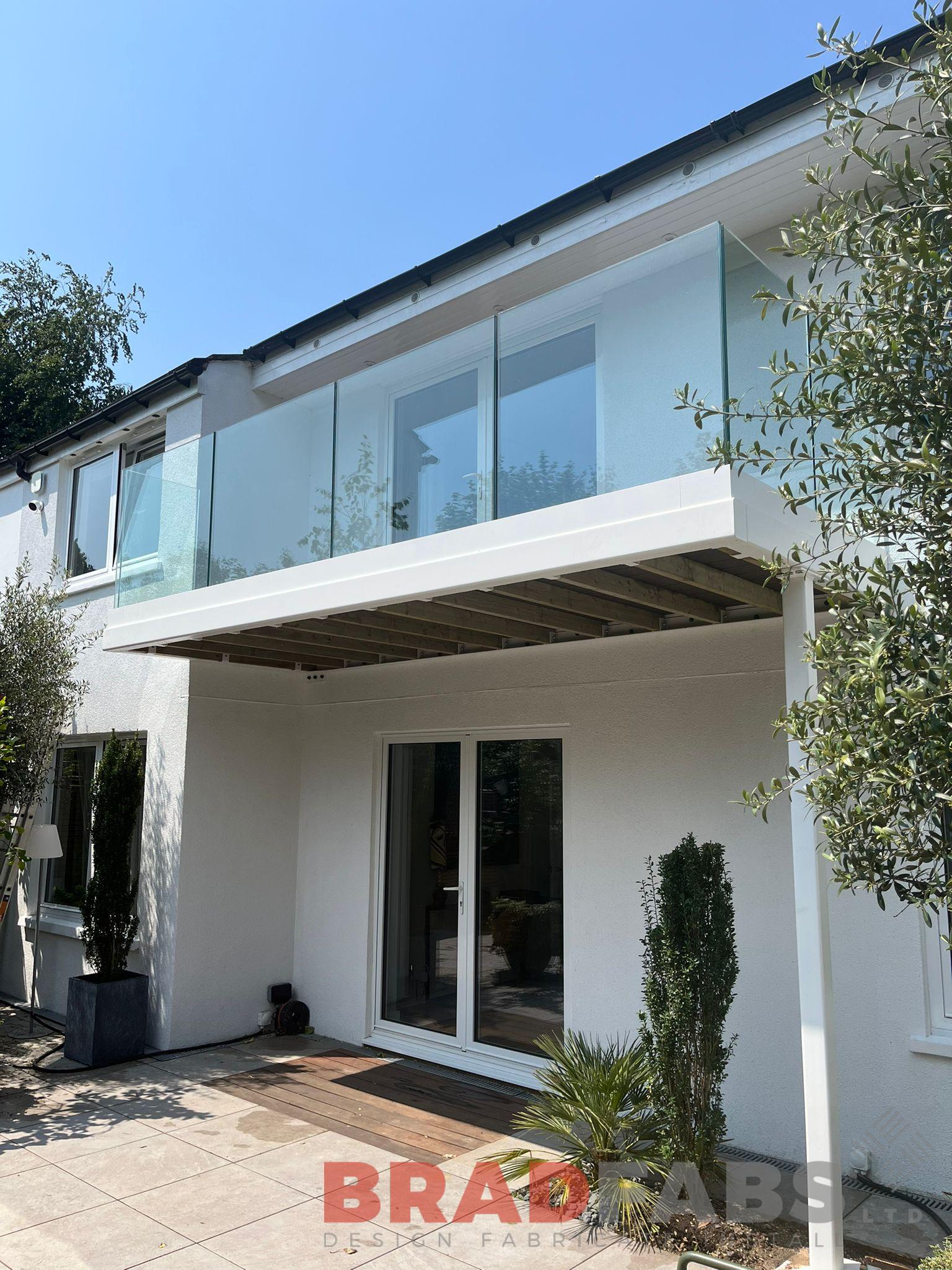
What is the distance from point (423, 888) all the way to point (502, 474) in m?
4.07

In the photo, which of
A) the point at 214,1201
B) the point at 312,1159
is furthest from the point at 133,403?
the point at 214,1201

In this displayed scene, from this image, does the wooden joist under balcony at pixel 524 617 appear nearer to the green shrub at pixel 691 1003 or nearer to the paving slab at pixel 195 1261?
the green shrub at pixel 691 1003

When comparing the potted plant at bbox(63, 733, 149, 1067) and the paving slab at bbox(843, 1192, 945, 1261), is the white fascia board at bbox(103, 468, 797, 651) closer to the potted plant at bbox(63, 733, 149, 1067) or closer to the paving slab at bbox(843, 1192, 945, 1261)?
the potted plant at bbox(63, 733, 149, 1067)

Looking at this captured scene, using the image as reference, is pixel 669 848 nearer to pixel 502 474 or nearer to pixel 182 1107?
pixel 502 474

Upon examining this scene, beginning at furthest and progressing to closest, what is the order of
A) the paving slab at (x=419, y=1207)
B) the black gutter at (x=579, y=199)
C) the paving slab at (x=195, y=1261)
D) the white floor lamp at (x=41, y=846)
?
1. the white floor lamp at (x=41, y=846)
2. the black gutter at (x=579, y=199)
3. the paving slab at (x=419, y=1207)
4. the paving slab at (x=195, y=1261)

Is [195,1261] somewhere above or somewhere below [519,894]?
below

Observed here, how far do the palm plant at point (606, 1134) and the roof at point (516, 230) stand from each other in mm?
5413

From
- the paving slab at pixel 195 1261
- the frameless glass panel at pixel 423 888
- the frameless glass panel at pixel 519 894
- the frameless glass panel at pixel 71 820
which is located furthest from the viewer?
the frameless glass panel at pixel 71 820

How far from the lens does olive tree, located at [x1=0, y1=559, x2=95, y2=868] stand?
8.05 m

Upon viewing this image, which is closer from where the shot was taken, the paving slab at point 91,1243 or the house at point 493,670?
the paving slab at point 91,1243

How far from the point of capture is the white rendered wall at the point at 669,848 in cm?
509

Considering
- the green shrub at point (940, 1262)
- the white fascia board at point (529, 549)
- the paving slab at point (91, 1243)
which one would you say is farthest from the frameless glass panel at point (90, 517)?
the green shrub at point (940, 1262)

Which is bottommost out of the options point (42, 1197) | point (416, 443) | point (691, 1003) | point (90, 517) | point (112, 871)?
point (42, 1197)

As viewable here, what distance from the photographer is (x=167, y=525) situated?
23.6 feet
